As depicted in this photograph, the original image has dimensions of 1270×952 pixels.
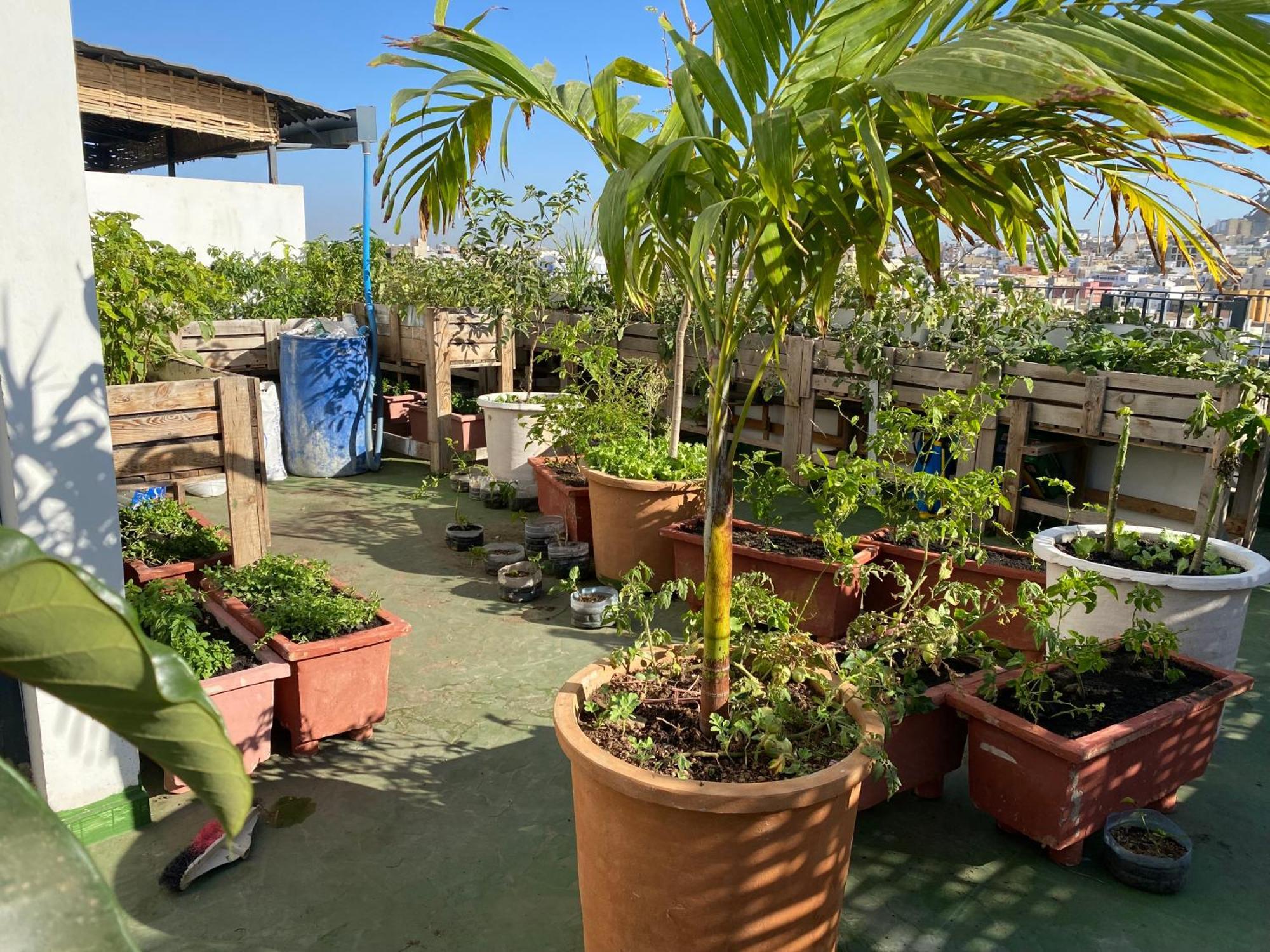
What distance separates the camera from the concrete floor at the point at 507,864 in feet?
8.68

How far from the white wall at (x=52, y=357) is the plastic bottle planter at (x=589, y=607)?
2258 millimetres

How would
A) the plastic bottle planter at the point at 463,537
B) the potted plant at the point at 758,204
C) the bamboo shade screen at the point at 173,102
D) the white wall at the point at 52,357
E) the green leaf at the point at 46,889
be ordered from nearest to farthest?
the green leaf at the point at 46,889, the potted plant at the point at 758,204, the white wall at the point at 52,357, the plastic bottle planter at the point at 463,537, the bamboo shade screen at the point at 173,102

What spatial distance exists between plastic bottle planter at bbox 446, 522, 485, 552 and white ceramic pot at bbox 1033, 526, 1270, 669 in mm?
3399

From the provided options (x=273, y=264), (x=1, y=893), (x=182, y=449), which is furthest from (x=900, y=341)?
(x=1, y=893)

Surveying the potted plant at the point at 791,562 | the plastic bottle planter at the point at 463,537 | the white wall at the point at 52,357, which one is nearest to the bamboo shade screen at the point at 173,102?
the plastic bottle planter at the point at 463,537

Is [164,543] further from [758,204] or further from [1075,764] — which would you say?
[1075,764]

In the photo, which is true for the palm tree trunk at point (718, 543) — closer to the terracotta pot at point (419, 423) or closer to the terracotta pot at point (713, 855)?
the terracotta pot at point (713, 855)

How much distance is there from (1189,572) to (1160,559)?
Result: 0.15 metres

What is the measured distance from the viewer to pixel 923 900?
2.79m

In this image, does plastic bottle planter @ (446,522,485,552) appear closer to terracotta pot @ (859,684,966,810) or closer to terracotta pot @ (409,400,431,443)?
terracotta pot @ (409,400,431,443)

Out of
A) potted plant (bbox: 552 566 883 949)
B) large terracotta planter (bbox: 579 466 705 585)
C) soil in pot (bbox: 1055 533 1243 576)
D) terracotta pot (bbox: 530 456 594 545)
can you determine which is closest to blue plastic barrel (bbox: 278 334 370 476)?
terracotta pot (bbox: 530 456 594 545)

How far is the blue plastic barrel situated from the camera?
24.0ft

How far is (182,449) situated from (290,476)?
12.4 feet

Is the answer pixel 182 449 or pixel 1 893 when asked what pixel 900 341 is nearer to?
pixel 182 449
